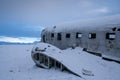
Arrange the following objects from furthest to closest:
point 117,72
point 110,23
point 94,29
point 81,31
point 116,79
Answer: point 81,31
point 94,29
point 110,23
point 117,72
point 116,79

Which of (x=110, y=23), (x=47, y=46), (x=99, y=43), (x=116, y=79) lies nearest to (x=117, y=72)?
(x=116, y=79)

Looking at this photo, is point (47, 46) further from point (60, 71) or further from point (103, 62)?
point (103, 62)

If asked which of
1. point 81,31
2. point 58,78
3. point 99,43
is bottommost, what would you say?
point 58,78

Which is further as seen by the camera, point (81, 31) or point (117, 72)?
point (81, 31)

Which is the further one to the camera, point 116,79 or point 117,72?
point 117,72

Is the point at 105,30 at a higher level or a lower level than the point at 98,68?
higher

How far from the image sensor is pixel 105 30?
45.3ft

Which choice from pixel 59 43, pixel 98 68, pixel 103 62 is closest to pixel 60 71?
pixel 98 68

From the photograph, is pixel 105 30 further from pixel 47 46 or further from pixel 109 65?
pixel 47 46

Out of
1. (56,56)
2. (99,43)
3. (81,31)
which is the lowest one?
(56,56)

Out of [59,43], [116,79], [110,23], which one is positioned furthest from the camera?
[59,43]

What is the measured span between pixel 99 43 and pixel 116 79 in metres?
5.33

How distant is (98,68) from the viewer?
36.1 feet

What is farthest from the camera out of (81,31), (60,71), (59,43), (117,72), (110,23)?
(59,43)
